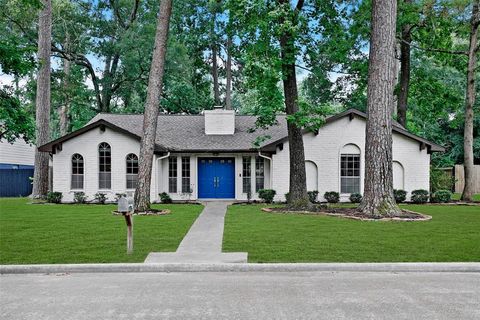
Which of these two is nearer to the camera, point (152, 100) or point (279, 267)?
point (279, 267)

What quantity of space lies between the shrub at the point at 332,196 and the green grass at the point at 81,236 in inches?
326

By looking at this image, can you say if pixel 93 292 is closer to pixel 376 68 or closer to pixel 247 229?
pixel 247 229

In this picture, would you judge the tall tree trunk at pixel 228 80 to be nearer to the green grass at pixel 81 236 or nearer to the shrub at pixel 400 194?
the shrub at pixel 400 194

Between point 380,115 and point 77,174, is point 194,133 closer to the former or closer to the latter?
point 77,174

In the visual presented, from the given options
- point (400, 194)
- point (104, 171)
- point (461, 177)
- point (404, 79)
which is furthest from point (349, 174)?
point (461, 177)

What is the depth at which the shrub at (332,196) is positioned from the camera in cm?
2241

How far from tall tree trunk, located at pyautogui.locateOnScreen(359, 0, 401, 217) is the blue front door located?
10.1 m

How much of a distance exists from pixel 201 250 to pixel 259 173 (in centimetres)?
1498

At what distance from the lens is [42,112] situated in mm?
24797

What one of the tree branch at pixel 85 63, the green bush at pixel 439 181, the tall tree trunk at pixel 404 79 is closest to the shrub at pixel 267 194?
the tall tree trunk at pixel 404 79

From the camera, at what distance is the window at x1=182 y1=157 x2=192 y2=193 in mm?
23844

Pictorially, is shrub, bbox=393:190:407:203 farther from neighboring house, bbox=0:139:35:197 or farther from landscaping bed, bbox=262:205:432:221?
neighboring house, bbox=0:139:35:197

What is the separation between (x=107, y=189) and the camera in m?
22.8

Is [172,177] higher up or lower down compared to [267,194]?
higher up
